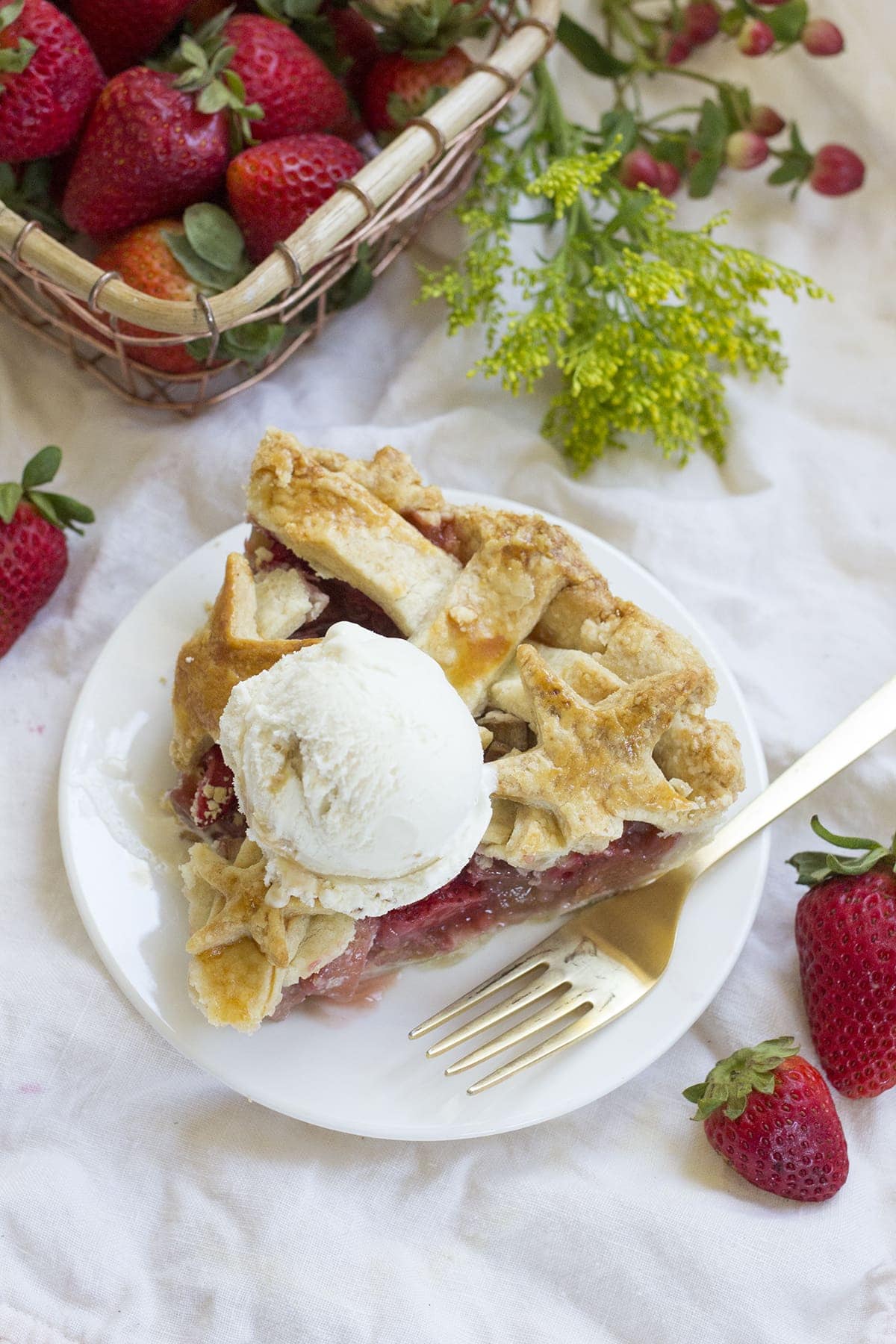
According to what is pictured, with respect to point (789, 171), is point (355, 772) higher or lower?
lower

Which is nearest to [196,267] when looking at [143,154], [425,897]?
[143,154]

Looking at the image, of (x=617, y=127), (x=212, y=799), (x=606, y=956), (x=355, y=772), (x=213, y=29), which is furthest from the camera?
(x=617, y=127)

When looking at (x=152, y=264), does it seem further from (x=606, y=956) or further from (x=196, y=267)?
(x=606, y=956)

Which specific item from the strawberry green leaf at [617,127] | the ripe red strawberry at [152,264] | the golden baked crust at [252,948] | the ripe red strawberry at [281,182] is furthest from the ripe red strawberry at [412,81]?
the golden baked crust at [252,948]

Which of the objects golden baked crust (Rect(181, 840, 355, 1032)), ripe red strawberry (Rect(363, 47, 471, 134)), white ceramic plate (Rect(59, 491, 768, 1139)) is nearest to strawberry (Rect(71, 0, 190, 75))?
ripe red strawberry (Rect(363, 47, 471, 134))

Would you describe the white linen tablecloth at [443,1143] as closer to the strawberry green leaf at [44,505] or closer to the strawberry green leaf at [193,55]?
the strawberry green leaf at [44,505]

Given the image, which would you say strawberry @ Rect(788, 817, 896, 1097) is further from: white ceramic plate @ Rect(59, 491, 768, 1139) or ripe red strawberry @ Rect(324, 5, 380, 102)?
ripe red strawberry @ Rect(324, 5, 380, 102)
